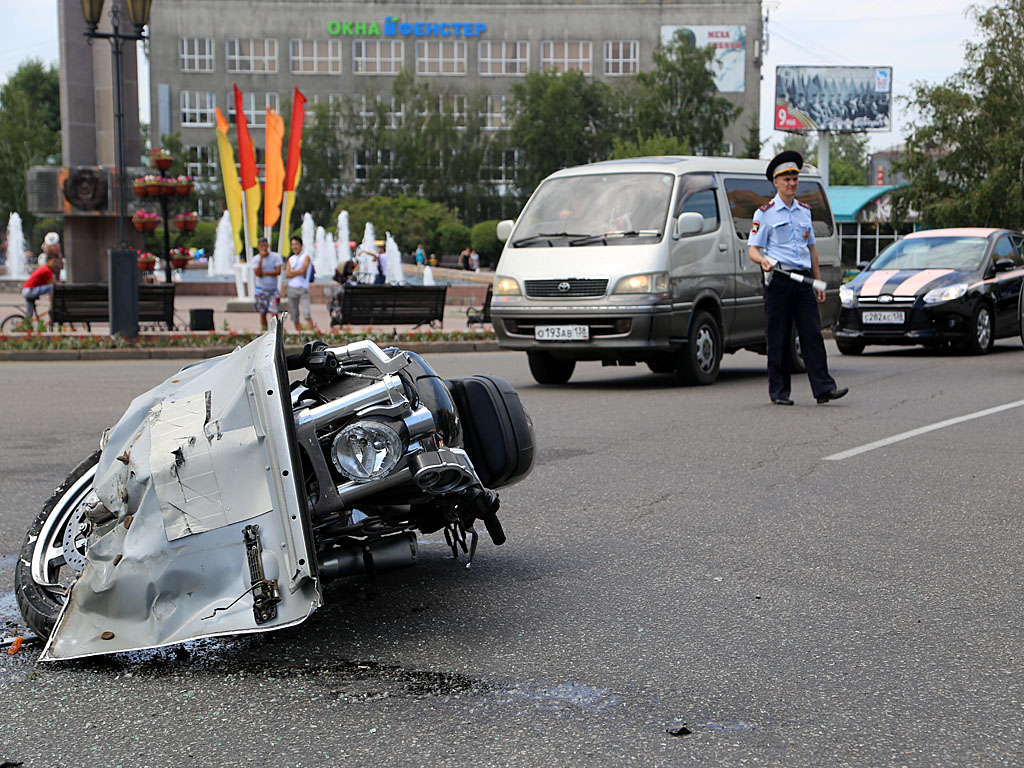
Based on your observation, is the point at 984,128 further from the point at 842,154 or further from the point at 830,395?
the point at 842,154

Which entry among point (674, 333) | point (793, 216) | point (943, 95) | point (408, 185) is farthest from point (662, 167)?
point (408, 185)

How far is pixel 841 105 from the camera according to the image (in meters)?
75.7

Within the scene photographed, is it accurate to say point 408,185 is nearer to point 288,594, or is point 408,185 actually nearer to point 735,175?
point 735,175

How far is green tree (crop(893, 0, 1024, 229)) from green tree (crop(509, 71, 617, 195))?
58578mm

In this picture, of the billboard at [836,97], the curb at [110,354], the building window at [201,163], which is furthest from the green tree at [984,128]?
the building window at [201,163]

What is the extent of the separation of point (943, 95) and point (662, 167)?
23.2 m

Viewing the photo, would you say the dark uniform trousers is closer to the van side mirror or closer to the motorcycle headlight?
the van side mirror

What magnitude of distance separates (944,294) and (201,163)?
9076 centimetres

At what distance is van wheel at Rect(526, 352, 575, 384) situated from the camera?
43.9ft

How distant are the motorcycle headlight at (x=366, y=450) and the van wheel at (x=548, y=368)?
9.06 meters

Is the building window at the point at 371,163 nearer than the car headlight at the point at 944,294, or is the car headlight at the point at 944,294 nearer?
the car headlight at the point at 944,294

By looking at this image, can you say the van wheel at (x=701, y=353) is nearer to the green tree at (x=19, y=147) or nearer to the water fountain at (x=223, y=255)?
the water fountain at (x=223, y=255)

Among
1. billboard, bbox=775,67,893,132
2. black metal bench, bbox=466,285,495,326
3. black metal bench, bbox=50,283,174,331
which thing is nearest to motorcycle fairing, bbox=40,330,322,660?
black metal bench, bbox=50,283,174,331

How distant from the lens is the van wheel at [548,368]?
43.9 ft
